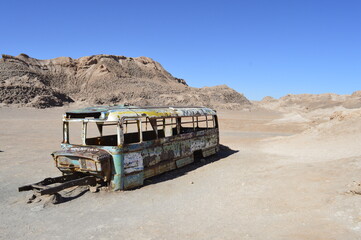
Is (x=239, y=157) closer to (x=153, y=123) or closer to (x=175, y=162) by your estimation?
(x=175, y=162)

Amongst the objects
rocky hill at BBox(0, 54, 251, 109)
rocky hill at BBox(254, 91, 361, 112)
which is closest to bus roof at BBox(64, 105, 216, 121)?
rocky hill at BBox(0, 54, 251, 109)

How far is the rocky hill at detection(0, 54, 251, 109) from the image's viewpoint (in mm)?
56906

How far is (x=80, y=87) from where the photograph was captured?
77.5m

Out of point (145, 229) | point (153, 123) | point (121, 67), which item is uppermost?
point (121, 67)

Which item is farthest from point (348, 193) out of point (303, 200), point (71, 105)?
point (71, 105)

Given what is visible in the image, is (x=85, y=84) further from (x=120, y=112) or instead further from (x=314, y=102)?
(x=314, y=102)

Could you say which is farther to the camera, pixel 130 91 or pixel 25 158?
pixel 130 91

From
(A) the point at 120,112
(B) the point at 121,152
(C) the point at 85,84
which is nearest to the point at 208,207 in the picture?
(B) the point at 121,152

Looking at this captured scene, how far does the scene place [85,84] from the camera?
3056 inches

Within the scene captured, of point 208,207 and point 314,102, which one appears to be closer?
point 208,207

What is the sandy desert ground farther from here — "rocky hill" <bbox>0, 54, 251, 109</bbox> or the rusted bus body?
"rocky hill" <bbox>0, 54, 251, 109</bbox>

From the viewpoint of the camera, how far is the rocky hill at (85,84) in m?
56.9

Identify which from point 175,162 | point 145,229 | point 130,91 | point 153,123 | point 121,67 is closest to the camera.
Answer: point 145,229

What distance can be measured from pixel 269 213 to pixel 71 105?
58.8m
